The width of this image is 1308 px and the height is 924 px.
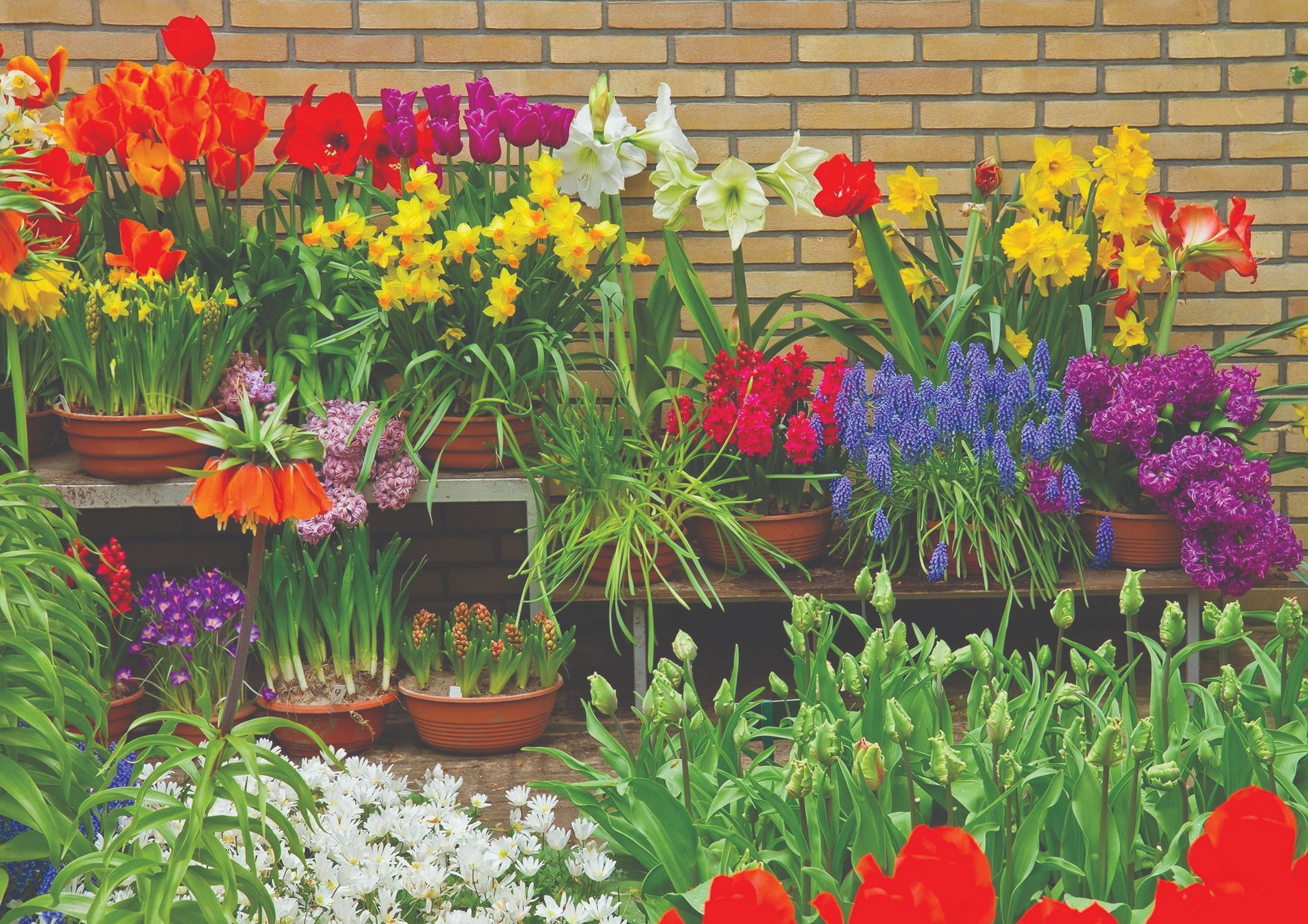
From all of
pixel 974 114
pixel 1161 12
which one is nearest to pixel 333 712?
pixel 974 114

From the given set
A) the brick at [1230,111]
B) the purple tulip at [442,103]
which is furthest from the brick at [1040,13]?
the purple tulip at [442,103]

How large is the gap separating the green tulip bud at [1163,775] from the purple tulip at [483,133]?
2.01m

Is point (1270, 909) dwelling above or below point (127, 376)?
below

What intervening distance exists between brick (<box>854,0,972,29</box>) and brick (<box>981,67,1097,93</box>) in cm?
17

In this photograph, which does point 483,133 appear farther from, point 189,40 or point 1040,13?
point 1040,13

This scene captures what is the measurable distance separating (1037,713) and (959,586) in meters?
1.28

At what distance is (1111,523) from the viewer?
105 inches

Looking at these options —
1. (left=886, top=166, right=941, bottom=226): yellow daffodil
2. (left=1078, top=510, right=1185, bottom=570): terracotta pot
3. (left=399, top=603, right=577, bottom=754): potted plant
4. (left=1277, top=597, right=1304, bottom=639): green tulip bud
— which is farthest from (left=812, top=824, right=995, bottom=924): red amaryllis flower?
(left=886, top=166, right=941, bottom=226): yellow daffodil

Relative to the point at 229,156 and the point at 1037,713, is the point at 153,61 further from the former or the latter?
the point at 1037,713

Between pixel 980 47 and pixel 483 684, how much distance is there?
2.15 meters

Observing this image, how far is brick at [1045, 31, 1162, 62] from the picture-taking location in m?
3.09

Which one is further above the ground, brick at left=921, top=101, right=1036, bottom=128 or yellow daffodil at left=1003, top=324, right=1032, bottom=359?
brick at left=921, top=101, right=1036, bottom=128

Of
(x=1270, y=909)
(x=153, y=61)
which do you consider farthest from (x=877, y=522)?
(x=153, y=61)

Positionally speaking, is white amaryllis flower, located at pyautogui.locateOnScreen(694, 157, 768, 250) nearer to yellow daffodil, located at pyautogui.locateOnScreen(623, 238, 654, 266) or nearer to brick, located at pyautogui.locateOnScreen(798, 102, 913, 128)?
yellow daffodil, located at pyautogui.locateOnScreen(623, 238, 654, 266)
